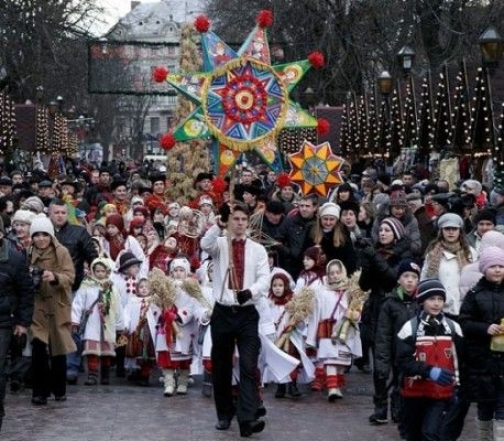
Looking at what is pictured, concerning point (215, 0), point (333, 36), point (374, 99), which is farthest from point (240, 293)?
point (215, 0)

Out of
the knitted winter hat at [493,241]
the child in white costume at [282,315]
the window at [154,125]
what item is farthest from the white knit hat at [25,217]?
the window at [154,125]

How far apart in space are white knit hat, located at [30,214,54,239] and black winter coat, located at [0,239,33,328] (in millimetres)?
1268

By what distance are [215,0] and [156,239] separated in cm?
3776

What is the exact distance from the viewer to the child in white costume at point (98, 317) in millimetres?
15062

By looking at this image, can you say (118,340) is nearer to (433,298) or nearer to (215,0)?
(433,298)

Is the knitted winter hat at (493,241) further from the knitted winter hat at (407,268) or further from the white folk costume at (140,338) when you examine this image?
the white folk costume at (140,338)

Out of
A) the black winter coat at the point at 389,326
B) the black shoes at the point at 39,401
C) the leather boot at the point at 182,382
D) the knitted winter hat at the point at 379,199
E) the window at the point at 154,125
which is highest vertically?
the window at the point at 154,125

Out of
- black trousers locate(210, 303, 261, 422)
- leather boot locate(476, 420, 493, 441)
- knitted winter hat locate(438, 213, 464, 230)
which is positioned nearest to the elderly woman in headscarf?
black trousers locate(210, 303, 261, 422)

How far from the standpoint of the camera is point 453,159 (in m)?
25.0

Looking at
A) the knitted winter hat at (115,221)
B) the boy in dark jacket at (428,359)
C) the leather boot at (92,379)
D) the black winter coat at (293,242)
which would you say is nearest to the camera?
the boy in dark jacket at (428,359)

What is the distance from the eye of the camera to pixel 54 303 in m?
13.6

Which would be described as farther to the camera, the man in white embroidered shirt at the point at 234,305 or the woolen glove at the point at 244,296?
the man in white embroidered shirt at the point at 234,305

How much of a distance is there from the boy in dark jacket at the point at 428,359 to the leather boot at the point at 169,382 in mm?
4175

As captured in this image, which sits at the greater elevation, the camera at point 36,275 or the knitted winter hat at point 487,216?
the knitted winter hat at point 487,216
